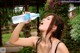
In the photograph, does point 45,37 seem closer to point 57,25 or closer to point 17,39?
point 57,25

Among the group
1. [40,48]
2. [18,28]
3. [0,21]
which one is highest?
[18,28]

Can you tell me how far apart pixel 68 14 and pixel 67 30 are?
0.51 metres

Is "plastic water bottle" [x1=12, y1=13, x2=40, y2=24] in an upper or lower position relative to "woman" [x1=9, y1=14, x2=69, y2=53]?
upper

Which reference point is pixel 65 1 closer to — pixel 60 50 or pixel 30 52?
pixel 30 52

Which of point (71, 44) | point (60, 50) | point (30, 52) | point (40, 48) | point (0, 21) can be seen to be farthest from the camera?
point (0, 21)

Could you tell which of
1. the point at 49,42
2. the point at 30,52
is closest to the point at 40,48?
the point at 49,42

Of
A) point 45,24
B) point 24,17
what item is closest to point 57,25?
point 45,24

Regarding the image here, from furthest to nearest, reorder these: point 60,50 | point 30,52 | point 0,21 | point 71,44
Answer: point 0,21
point 30,52
point 71,44
point 60,50

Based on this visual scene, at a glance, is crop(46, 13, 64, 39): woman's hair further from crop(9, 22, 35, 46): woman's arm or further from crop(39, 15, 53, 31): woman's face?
crop(9, 22, 35, 46): woman's arm

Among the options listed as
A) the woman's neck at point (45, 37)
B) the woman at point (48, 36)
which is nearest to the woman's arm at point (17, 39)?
the woman at point (48, 36)

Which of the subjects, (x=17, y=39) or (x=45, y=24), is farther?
Answer: (x=17, y=39)

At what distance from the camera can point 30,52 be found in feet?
29.8

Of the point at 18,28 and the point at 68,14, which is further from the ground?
the point at 18,28

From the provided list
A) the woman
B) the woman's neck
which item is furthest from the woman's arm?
the woman's neck
